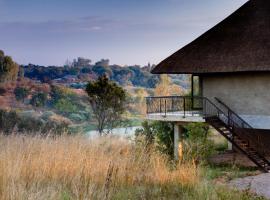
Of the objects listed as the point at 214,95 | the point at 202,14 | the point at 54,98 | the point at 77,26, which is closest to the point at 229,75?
the point at 214,95

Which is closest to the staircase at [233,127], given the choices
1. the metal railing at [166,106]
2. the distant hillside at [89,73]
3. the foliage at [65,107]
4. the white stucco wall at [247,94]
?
the white stucco wall at [247,94]

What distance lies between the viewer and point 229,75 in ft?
53.3

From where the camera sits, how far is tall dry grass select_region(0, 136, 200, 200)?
22.7 feet

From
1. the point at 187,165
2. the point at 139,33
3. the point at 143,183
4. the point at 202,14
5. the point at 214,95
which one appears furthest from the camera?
the point at 139,33

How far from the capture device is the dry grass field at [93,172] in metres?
6.94

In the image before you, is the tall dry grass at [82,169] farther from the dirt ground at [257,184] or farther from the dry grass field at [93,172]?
the dirt ground at [257,184]

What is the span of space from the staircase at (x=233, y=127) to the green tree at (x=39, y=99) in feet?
103

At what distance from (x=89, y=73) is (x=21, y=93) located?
15.8 meters

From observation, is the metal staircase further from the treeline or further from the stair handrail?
the treeline

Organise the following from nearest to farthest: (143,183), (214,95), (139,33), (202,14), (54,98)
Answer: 1. (143,183)
2. (214,95)
3. (202,14)
4. (139,33)
5. (54,98)

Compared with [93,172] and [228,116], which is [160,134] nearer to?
[228,116]

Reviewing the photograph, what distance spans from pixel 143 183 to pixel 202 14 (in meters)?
22.6

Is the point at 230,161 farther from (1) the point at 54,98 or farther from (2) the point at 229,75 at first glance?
(1) the point at 54,98

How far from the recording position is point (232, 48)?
16297 millimetres
